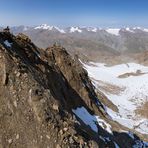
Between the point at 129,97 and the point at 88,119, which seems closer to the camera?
the point at 88,119

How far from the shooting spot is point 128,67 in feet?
387

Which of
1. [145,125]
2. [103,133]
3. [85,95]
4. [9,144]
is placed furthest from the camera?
[145,125]

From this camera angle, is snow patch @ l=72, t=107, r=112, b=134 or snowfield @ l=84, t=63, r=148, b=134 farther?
snowfield @ l=84, t=63, r=148, b=134

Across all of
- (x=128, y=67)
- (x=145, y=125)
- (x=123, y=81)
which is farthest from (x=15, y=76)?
(x=128, y=67)

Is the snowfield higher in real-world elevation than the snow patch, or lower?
lower

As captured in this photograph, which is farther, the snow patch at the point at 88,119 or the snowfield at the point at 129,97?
the snowfield at the point at 129,97

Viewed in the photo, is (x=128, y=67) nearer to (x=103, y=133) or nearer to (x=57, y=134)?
(x=103, y=133)

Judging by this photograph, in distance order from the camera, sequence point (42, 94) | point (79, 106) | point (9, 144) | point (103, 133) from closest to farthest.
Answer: point (9, 144)
point (42, 94)
point (103, 133)
point (79, 106)

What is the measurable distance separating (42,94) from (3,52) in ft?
10.1

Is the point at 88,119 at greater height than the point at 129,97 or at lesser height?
greater

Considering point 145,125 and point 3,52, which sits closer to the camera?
point 3,52

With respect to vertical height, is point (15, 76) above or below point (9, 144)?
above

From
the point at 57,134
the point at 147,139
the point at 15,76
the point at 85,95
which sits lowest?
the point at 147,139

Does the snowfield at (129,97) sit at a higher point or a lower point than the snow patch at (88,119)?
lower
